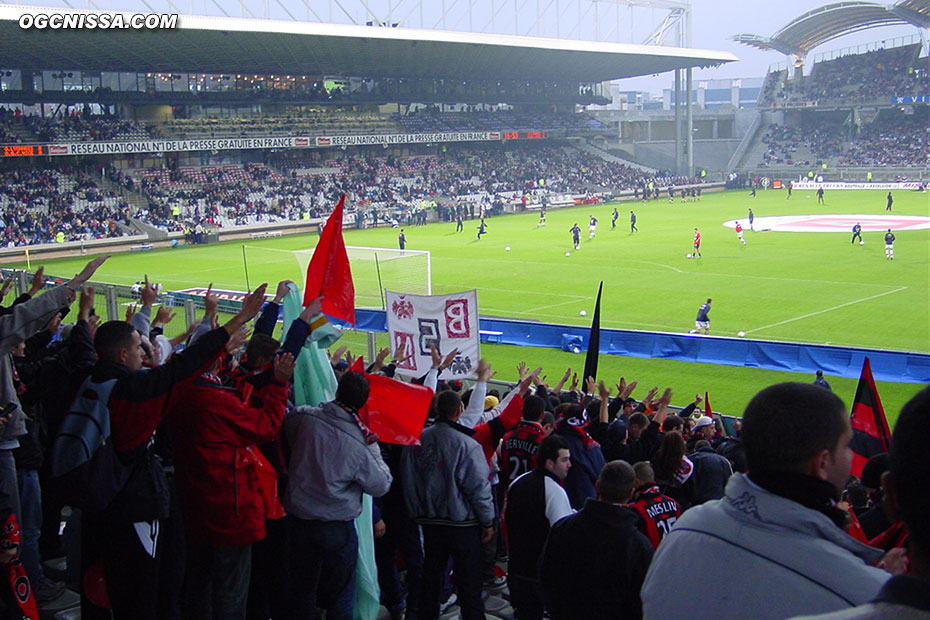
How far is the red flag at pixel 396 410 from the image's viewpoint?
6312 millimetres

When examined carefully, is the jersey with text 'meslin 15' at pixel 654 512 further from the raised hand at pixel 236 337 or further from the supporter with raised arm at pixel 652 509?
the raised hand at pixel 236 337

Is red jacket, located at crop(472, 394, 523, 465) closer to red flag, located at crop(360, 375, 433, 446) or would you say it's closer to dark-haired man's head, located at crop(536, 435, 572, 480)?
red flag, located at crop(360, 375, 433, 446)

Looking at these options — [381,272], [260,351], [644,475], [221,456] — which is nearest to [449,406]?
[260,351]

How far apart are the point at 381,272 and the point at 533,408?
25371 millimetres

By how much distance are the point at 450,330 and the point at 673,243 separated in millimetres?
32255

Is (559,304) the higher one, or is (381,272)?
(381,272)

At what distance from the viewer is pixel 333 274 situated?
7.71 meters

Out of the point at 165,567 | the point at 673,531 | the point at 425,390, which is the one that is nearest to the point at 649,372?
the point at 425,390

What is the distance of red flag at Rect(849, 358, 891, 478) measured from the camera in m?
7.81

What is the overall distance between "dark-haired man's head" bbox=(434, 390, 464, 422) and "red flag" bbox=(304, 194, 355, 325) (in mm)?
1894

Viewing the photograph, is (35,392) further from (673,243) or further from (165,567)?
(673,243)

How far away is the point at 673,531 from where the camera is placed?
104 inches

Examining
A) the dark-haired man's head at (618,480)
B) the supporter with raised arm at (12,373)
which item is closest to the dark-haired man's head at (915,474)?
the dark-haired man's head at (618,480)

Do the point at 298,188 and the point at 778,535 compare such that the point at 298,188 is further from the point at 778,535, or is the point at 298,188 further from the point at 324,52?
the point at 778,535
